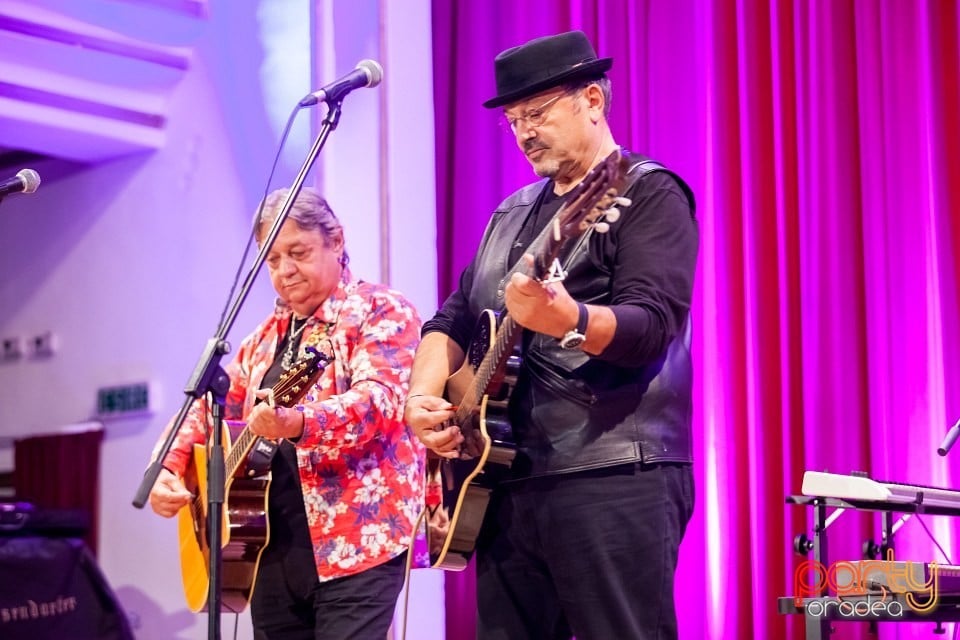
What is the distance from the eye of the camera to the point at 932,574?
2.44 meters

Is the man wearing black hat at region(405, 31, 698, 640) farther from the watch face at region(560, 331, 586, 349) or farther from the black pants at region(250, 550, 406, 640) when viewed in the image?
the black pants at region(250, 550, 406, 640)

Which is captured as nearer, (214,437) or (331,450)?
(214,437)

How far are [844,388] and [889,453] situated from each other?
24 centimetres

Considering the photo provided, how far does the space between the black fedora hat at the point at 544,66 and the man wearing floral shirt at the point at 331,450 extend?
88 cm

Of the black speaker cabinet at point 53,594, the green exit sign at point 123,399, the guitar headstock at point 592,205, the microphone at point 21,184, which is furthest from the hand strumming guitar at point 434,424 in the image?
the green exit sign at point 123,399

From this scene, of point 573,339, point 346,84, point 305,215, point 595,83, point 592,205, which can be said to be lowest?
point 573,339

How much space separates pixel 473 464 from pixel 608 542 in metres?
0.34

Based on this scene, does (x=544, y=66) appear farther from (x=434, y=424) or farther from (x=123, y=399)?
(x=123, y=399)

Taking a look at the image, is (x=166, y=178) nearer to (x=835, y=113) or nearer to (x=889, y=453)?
(x=835, y=113)

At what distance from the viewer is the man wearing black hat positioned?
2.10 metres

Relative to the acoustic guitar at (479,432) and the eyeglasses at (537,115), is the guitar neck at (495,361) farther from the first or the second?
the eyeglasses at (537,115)

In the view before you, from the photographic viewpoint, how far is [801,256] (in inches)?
157

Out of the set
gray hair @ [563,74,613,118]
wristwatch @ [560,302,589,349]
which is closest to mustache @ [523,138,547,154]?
gray hair @ [563,74,613,118]

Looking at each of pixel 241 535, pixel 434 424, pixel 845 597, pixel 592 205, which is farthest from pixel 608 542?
pixel 241 535
